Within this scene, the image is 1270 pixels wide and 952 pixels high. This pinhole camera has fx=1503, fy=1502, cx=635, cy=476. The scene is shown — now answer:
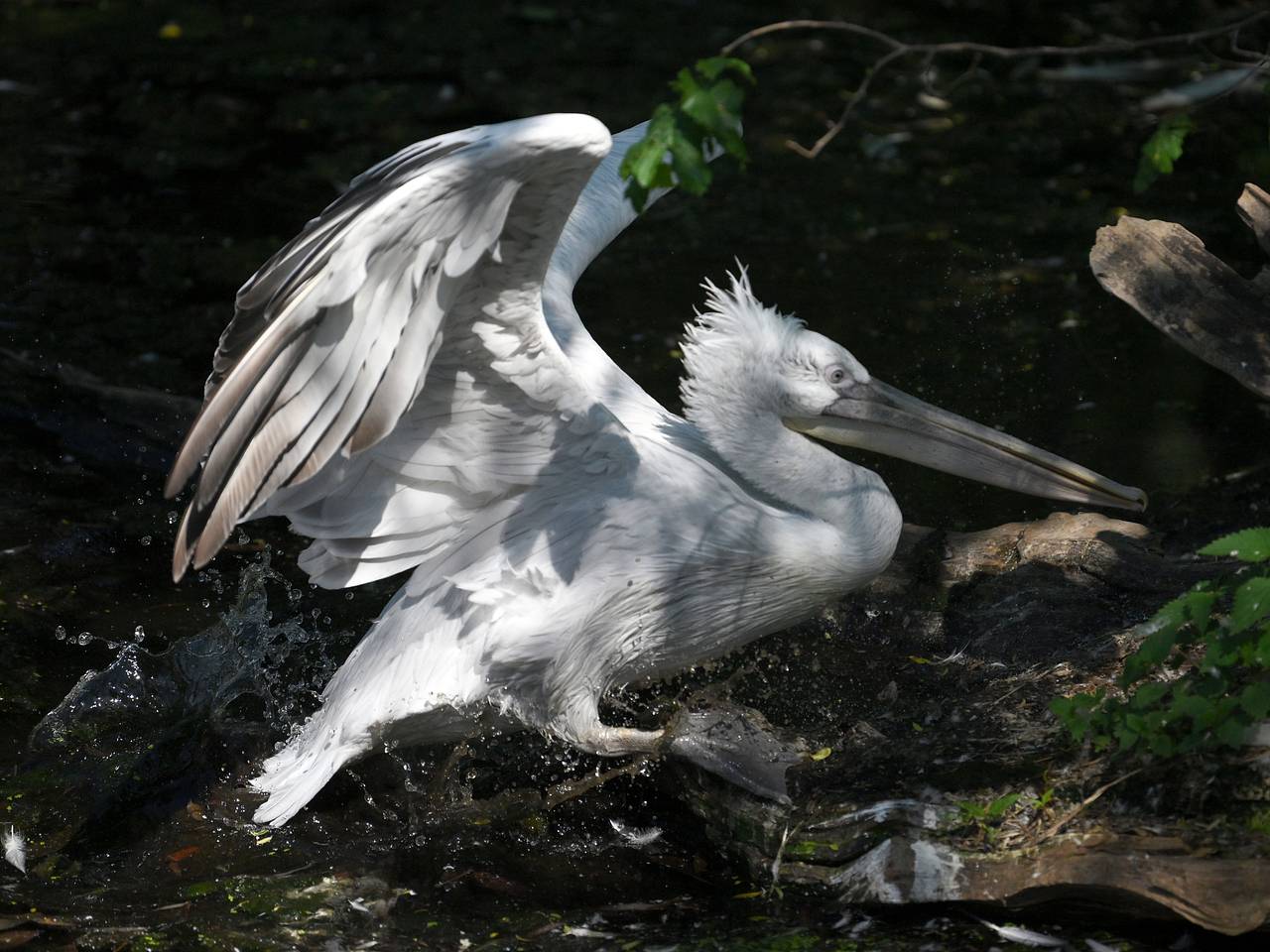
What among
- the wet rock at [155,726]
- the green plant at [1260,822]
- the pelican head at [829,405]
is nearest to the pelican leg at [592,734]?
the pelican head at [829,405]

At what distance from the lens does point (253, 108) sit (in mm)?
8828

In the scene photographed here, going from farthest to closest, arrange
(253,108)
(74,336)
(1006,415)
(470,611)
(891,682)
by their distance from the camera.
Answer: (253,108) < (74,336) < (1006,415) < (891,682) < (470,611)

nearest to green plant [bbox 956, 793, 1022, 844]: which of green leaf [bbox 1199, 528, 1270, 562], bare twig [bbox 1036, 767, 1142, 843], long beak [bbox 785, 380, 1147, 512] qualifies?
bare twig [bbox 1036, 767, 1142, 843]

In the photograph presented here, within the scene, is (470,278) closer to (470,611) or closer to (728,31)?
(470,611)

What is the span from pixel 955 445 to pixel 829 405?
39cm

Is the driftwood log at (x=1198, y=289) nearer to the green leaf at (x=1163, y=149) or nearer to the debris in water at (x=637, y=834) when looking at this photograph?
the green leaf at (x=1163, y=149)

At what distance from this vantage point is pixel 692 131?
107 inches

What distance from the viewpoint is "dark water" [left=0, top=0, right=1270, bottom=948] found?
3.68 metres

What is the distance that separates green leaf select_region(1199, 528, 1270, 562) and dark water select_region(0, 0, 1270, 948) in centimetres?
104

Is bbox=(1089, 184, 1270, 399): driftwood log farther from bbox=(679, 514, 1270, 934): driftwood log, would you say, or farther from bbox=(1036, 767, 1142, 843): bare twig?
bbox=(1036, 767, 1142, 843): bare twig

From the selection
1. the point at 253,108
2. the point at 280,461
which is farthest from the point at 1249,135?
the point at 280,461

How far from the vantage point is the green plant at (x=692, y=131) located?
8.73 ft

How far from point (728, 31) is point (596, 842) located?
22.1 feet

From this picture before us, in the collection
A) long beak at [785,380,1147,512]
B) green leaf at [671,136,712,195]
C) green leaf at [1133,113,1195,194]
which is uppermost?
green leaf at [671,136,712,195]
